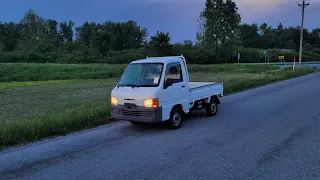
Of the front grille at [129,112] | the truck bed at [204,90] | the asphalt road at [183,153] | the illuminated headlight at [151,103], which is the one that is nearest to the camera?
the asphalt road at [183,153]

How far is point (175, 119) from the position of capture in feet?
30.8

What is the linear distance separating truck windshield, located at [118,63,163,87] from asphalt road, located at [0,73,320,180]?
1.30 metres

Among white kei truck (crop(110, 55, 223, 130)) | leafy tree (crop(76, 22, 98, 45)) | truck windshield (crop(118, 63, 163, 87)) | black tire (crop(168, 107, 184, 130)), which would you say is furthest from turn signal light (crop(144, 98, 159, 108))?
leafy tree (crop(76, 22, 98, 45))

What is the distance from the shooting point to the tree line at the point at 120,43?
63.3 m

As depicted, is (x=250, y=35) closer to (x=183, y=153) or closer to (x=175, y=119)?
(x=175, y=119)

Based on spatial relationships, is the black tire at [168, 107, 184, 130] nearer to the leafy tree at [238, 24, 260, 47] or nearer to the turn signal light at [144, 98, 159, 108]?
the turn signal light at [144, 98, 159, 108]

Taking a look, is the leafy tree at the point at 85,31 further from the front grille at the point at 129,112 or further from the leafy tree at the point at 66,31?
the front grille at the point at 129,112

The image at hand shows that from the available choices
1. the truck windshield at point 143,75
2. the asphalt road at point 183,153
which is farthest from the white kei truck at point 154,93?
the asphalt road at point 183,153

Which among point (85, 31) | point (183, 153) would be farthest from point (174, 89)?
point (85, 31)

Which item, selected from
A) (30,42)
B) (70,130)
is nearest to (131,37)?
(30,42)

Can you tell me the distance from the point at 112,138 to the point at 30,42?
80.3 metres

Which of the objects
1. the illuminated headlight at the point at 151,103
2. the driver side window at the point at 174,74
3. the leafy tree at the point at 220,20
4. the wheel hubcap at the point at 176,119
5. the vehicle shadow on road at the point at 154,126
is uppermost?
the leafy tree at the point at 220,20

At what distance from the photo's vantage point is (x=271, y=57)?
85.8 meters

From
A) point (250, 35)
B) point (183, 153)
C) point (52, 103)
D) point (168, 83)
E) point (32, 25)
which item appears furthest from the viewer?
point (250, 35)
